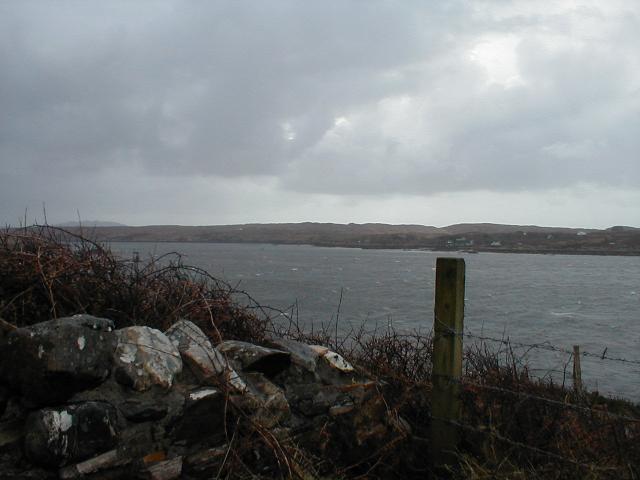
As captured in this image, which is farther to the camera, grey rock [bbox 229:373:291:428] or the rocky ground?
grey rock [bbox 229:373:291:428]

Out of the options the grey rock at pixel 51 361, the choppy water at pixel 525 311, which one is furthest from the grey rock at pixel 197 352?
the choppy water at pixel 525 311

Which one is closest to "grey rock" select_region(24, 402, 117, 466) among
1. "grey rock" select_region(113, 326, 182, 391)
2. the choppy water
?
"grey rock" select_region(113, 326, 182, 391)

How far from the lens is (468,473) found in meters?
3.99

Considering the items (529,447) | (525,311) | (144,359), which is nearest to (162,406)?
(144,359)

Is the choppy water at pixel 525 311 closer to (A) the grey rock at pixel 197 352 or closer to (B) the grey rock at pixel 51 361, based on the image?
(A) the grey rock at pixel 197 352

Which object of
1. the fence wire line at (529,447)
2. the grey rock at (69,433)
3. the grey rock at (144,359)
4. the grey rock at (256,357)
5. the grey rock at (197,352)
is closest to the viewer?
the grey rock at (69,433)

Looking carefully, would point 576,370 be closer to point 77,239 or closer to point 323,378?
point 323,378

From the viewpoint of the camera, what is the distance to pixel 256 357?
3.92 metres

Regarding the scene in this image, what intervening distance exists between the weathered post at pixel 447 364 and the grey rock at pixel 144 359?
6.24 ft

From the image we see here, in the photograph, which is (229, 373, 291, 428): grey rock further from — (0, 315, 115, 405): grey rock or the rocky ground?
(0, 315, 115, 405): grey rock

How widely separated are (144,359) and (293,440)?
3.89 ft

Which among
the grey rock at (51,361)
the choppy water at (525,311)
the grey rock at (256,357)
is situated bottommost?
the choppy water at (525,311)

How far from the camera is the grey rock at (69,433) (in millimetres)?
2850

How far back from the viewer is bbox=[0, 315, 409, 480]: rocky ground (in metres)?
2.93
